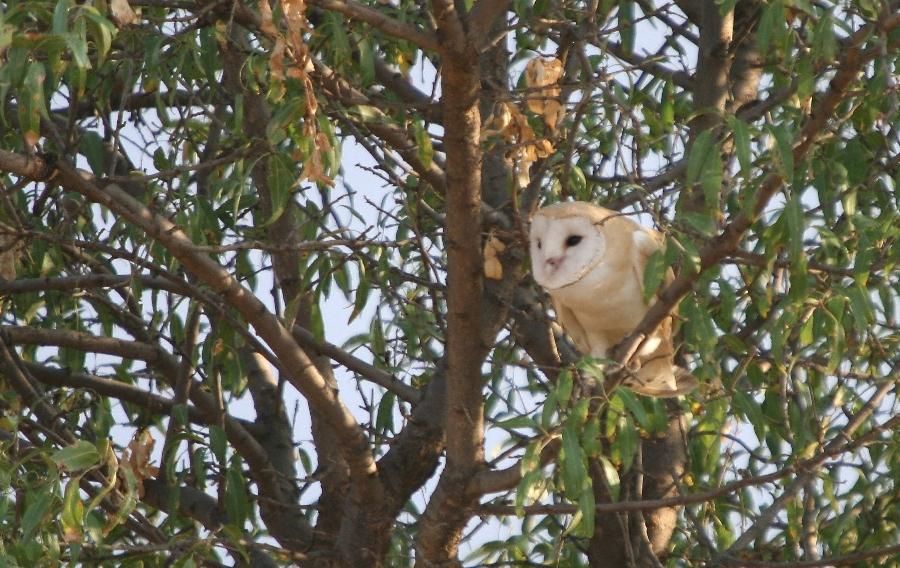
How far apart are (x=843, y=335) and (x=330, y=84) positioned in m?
1.13

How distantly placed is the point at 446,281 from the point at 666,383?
538mm

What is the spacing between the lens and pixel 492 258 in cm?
314

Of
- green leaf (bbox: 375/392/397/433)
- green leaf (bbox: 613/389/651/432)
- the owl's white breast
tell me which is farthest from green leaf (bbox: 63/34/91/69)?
green leaf (bbox: 375/392/397/433)

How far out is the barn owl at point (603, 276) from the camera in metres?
3.16

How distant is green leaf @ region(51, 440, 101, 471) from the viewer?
2697 mm

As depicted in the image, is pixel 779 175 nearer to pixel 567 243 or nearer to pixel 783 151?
pixel 783 151

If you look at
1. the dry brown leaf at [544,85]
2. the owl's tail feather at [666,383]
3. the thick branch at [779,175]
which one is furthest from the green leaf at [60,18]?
the owl's tail feather at [666,383]

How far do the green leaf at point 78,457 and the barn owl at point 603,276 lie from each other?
1.02m

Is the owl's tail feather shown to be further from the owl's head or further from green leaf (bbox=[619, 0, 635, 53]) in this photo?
green leaf (bbox=[619, 0, 635, 53])

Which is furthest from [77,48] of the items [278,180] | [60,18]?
[278,180]

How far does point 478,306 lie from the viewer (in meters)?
3.13

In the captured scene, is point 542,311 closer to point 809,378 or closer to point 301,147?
point 809,378

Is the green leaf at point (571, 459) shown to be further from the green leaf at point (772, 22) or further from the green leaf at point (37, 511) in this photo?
the green leaf at point (37, 511)

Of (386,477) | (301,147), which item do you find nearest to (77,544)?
(301,147)
